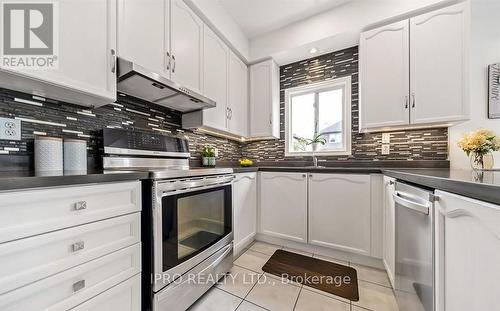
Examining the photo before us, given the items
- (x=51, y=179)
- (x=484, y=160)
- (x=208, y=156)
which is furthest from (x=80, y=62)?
(x=484, y=160)

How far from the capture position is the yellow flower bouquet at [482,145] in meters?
1.37

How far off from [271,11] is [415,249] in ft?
8.23

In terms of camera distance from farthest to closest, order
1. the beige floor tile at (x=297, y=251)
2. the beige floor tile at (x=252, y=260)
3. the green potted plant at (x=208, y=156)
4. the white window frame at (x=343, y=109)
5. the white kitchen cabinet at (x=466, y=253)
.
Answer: the white window frame at (x=343, y=109)
the green potted plant at (x=208, y=156)
the beige floor tile at (x=297, y=251)
the beige floor tile at (x=252, y=260)
the white kitchen cabinet at (x=466, y=253)

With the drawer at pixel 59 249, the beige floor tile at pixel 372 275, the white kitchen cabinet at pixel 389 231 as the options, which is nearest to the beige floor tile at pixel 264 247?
the beige floor tile at pixel 372 275

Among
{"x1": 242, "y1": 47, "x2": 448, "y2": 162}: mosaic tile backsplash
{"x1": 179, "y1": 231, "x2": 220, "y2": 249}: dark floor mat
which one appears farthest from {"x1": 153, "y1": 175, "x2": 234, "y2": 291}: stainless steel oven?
{"x1": 242, "y1": 47, "x2": 448, "y2": 162}: mosaic tile backsplash

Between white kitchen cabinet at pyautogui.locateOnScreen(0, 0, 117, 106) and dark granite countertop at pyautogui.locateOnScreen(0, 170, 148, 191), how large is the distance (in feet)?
1.63

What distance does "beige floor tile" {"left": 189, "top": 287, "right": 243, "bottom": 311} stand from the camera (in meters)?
1.26

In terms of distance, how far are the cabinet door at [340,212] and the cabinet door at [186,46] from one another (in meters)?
1.54

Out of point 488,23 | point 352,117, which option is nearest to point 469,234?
point 352,117

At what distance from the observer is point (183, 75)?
167cm

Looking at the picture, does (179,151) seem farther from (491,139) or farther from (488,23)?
(488,23)

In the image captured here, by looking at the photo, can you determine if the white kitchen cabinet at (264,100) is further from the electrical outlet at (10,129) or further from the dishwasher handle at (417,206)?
the electrical outlet at (10,129)

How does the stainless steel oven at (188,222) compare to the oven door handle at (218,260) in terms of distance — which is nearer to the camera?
the stainless steel oven at (188,222)

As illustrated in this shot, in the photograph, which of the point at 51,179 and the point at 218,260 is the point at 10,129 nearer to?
the point at 51,179
